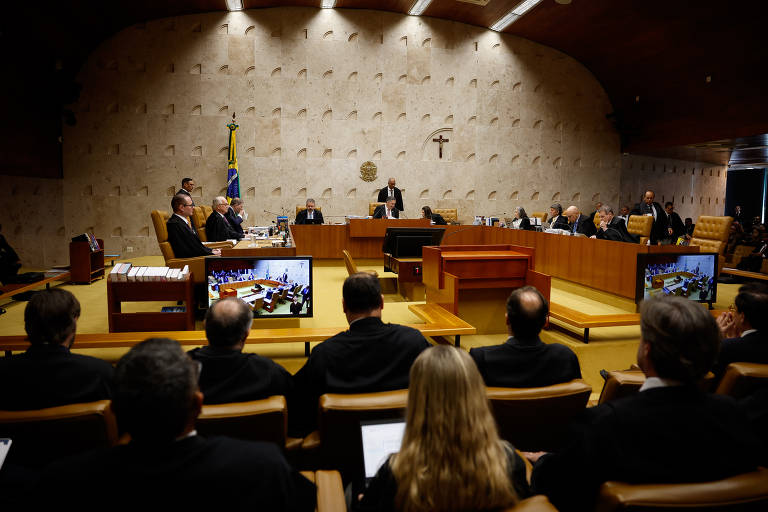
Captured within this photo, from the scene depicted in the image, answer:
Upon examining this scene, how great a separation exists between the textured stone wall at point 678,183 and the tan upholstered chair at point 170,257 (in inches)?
450

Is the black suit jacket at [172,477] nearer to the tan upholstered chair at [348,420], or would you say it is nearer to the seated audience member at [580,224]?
the tan upholstered chair at [348,420]

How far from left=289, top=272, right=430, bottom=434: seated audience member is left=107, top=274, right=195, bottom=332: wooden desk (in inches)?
84.9

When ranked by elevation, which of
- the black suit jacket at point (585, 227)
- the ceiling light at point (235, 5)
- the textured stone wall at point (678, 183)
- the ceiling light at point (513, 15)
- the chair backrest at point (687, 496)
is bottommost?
the chair backrest at point (687, 496)

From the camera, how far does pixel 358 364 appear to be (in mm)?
1953

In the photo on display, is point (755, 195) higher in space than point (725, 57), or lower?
lower

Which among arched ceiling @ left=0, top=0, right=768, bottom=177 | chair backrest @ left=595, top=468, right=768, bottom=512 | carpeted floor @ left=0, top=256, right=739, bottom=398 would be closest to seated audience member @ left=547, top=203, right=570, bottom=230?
carpeted floor @ left=0, top=256, right=739, bottom=398

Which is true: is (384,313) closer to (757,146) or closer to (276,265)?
(276,265)

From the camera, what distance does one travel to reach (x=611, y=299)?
5801mm

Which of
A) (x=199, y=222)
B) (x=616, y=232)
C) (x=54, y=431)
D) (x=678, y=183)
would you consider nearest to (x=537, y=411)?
(x=54, y=431)

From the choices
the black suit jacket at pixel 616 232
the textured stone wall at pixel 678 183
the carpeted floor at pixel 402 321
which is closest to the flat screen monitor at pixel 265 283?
the carpeted floor at pixel 402 321

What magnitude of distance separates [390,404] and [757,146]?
43.3ft

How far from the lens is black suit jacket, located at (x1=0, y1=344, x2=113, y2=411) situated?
166 centimetres

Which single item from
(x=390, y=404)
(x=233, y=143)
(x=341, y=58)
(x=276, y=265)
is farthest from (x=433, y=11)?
(x=390, y=404)

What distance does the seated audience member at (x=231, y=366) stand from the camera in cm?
177
